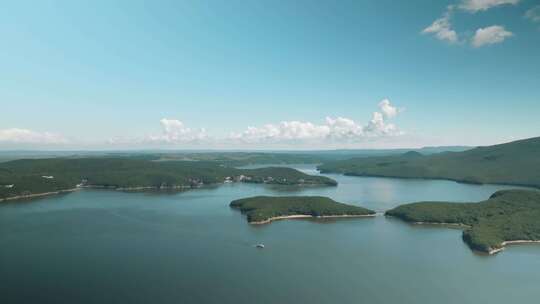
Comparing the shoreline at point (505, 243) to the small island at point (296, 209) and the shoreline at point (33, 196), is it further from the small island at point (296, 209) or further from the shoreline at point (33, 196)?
the shoreline at point (33, 196)

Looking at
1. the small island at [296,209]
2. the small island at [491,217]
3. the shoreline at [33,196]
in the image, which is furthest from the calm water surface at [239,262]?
the shoreline at [33,196]

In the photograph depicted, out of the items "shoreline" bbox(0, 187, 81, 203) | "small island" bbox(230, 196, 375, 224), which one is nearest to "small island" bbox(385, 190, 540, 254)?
"small island" bbox(230, 196, 375, 224)

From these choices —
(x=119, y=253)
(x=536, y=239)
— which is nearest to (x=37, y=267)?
(x=119, y=253)

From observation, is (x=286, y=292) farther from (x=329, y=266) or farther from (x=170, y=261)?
(x=170, y=261)

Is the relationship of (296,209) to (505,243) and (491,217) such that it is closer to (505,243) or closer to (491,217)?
(491,217)

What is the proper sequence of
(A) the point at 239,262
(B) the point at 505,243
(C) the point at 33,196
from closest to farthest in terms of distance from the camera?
(A) the point at 239,262
(B) the point at 505,243
(C) the point at 33,196

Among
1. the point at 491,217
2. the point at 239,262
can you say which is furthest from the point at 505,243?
the point at 239,262
